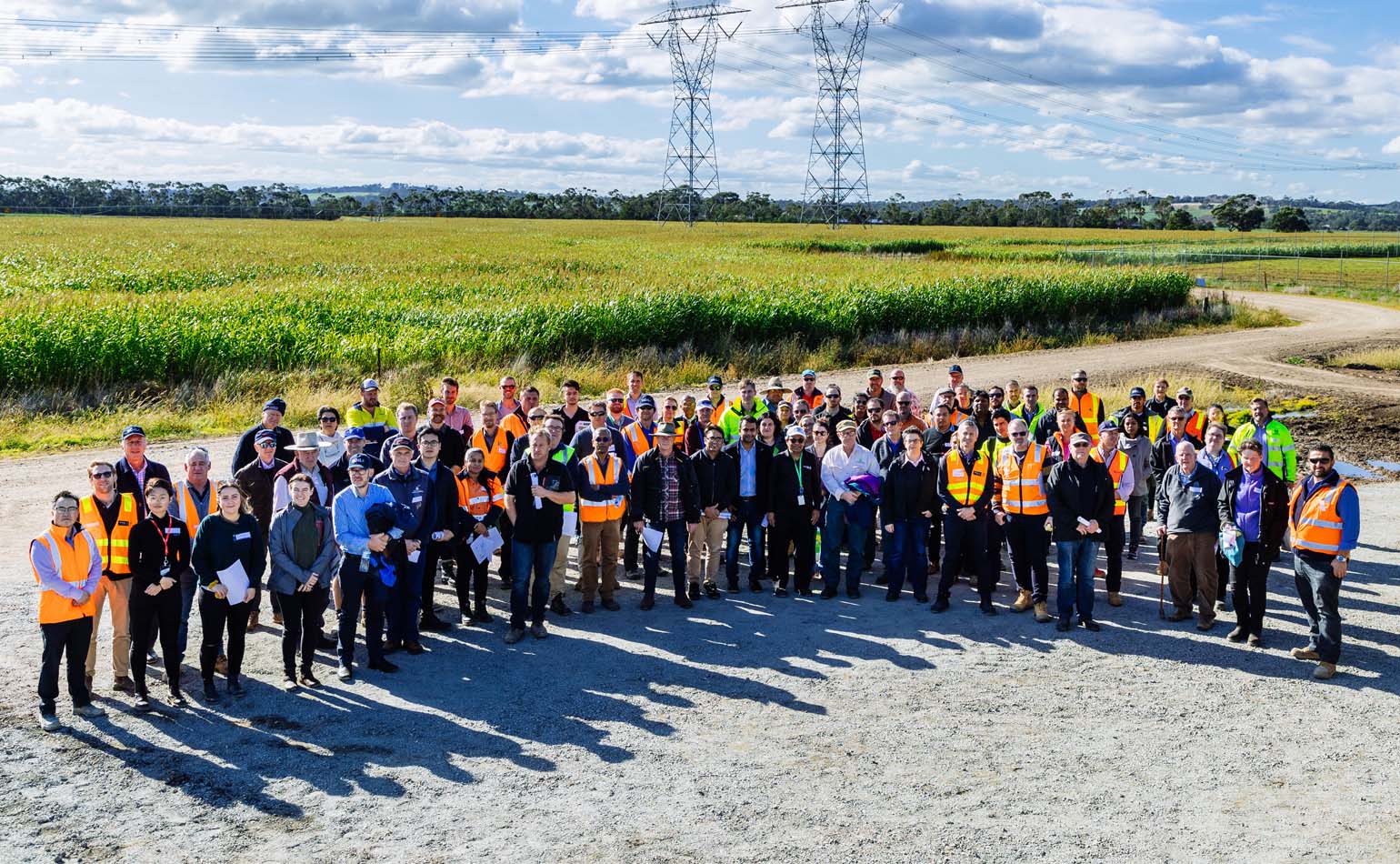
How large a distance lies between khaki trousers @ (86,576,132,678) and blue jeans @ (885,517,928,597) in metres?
7.14

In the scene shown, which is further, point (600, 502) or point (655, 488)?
point (655, 488)

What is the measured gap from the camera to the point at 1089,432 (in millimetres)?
13562

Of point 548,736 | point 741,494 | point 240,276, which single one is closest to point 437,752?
point 548,736

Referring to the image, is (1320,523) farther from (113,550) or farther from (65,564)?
(65,564)

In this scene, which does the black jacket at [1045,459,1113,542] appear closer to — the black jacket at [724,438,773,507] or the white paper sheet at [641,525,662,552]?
the black jacket at [724,438,773,507]

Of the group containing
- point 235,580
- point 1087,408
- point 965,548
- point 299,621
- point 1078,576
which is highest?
point 1087,408

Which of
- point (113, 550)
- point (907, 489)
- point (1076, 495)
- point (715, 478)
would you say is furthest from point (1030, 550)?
point (113, 550)

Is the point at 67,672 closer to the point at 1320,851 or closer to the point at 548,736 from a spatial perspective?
the point at 548,736

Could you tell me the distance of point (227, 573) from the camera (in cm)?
873

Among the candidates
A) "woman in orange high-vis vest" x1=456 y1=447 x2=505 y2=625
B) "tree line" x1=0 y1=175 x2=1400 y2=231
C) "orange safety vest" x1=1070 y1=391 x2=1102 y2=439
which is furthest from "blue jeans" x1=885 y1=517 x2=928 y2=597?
"tree line" x1=0 y1=175 x2=1400 y2=231

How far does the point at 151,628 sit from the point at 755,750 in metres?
4.87

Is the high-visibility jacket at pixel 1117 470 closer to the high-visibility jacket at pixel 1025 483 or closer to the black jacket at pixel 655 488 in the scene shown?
the high-visibility jacket at pixel 1025 483

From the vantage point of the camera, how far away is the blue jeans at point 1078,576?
35.1 ft

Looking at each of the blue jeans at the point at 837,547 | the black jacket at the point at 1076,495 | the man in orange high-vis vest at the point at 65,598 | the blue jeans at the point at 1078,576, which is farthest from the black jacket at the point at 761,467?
the man in orange high-vis vest at the point at 65,598
